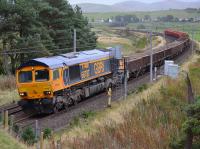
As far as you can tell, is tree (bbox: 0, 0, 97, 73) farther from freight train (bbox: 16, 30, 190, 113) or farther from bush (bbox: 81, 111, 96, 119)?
bush (bbox: 81, 111, 96, 119)

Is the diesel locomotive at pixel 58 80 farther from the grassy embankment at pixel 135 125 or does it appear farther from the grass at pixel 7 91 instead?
the grass at pixel 7 91

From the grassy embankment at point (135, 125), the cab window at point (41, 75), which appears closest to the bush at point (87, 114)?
the grassy embankment at point (135, 125)

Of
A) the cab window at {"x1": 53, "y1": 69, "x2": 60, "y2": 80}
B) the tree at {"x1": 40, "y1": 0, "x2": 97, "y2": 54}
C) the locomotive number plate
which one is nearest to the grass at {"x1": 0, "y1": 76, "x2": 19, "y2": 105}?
the cab window at {"x1": 53, "y1": 69, "x2": 60, "y2": 80}

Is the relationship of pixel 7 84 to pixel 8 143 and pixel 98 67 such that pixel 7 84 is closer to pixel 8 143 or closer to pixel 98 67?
pixel 98 67

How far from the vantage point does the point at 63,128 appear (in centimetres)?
2316

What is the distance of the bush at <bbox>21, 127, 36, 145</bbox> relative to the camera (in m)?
19.7

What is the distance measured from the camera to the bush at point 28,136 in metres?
19.7

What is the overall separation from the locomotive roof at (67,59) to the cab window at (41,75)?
0.41m

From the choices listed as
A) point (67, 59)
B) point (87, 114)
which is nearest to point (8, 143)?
point (87, 114)

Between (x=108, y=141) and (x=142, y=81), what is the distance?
72.2 ft

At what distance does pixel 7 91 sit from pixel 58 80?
8.36 meters

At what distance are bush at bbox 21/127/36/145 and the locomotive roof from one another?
6.38 m

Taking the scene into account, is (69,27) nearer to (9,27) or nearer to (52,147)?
(9,27)

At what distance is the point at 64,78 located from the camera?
92.0ft
